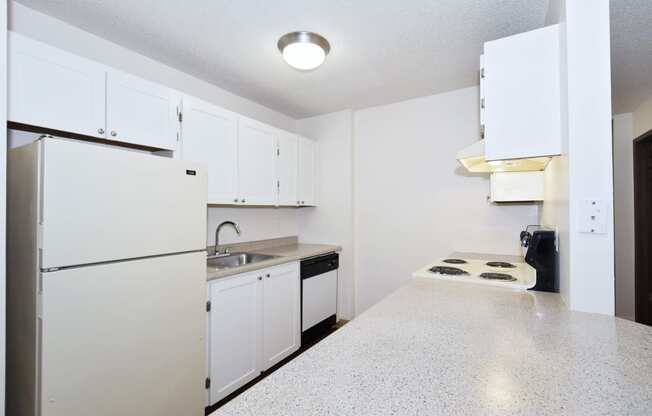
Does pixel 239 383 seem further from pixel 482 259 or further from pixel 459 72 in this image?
pixel 459 72

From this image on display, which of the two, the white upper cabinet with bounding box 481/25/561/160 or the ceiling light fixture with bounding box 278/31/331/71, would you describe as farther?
the ceiling light fixture with bounding box 278/31/331/71

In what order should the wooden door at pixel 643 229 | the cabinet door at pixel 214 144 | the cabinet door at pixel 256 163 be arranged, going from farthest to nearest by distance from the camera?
1. the wooden door at pixel 643 229
2. the cabinet door at pixel 256 163
3. the cabinet door at pixel 214 144

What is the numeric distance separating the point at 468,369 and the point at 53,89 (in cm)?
210

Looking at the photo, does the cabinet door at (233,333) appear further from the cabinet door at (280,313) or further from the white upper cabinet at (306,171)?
the white upper cabinet at (306,171)

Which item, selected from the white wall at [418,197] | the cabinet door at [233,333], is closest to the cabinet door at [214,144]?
the cabinet door at [233,333]

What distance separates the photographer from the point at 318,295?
9.52ft

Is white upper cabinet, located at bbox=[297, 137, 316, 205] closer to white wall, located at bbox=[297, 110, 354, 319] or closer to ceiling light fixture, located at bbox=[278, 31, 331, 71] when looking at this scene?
white wall, located at bbox=[297, 110, 354, 319]

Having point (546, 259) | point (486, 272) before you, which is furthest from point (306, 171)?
point (546, 259)

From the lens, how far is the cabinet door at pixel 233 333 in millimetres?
1902

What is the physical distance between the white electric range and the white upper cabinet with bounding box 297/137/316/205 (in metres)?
1.57

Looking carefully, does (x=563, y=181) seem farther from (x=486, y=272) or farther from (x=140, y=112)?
(x=140, y=112)

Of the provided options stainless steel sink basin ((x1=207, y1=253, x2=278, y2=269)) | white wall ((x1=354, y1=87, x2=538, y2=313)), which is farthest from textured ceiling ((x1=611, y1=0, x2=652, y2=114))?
stainless steel sink basin ((x1=207, y1=253, x2=278, y2=269))

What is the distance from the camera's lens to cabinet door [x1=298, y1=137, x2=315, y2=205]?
3193 millimetres

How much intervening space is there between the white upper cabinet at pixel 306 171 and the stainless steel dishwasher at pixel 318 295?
0.66 meters
